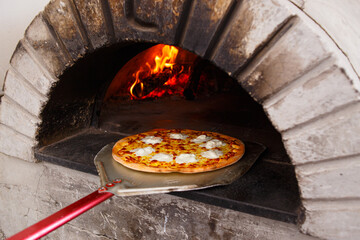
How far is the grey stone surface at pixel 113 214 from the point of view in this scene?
155 centimetres

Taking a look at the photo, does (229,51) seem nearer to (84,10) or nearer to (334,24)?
(334,24)

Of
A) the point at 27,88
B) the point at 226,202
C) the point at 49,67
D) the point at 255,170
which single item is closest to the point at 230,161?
the point at 255,170

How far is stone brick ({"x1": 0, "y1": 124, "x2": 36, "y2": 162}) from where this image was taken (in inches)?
82.4

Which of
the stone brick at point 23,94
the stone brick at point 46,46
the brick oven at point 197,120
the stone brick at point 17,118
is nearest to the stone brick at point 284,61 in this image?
the brick oven at point 197,120

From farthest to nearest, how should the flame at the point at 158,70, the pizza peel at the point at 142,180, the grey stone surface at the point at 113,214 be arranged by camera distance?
the flame at the point at 158,70 < the grey stone surface at the point at 113,214 < the pizza peel at the point at 142,180

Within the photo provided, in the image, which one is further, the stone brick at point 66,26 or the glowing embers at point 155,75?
the glowing embers at point 155,75

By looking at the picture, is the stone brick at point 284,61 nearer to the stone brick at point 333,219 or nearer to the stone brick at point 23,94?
the stone brick at point 333,219

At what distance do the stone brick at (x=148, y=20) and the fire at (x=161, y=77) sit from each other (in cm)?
129

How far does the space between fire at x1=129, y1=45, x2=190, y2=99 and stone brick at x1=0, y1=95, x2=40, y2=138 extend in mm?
1027

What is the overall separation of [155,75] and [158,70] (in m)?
0.06

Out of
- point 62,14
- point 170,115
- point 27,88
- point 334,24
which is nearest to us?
point 334,24

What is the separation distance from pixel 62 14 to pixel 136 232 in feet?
4.49

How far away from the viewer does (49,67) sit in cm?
185

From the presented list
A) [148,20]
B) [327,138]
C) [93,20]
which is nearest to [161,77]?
[93,20]
